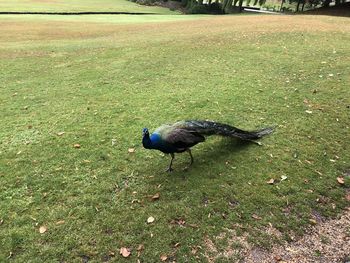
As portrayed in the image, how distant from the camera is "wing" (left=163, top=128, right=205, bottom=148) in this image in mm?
6227

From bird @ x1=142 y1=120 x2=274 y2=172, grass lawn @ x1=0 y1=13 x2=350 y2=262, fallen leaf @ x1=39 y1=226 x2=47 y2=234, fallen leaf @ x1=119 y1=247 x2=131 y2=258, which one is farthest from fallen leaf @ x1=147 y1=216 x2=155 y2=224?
fallen leaf @ x1=39 y1=226 x2=47 y2=234

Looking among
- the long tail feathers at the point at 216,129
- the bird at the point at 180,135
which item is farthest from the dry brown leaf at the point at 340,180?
the bird at the point at 180,135

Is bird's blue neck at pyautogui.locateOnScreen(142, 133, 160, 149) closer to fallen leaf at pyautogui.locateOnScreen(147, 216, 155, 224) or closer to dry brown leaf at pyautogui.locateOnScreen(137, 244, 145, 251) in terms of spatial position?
fallen leaf at pyautogui.locateOnScreen(147, 216, 155, 224)

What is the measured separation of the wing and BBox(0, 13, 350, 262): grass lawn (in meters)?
0.75

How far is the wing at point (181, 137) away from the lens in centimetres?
623

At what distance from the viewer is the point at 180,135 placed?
6332 mm

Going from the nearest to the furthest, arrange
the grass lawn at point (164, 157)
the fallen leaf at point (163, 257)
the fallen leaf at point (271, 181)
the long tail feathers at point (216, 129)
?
the fallen leaf at point (163, 257) < the grass lawn at point (164, 157) < the long tail feathers at point (216, 129) < the fallen leaf at point (271, 181)

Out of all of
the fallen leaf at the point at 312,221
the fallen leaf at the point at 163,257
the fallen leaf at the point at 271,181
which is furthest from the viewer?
the fallen leaf at the point at 271,181

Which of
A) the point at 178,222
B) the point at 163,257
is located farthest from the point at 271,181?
the point at 163,257

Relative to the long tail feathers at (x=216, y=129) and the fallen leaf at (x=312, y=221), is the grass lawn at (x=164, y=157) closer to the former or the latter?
the fallen leaf at (x=312, y=221)

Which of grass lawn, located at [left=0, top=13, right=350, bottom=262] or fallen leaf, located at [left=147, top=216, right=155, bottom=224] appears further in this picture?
fallen leaf, located at [left=147, top=216, right=155, bottom=224]

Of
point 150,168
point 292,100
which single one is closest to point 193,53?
point 292,100

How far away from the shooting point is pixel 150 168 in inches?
282

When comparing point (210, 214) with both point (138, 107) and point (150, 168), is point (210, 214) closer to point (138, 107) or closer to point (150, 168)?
point (150, 168)
